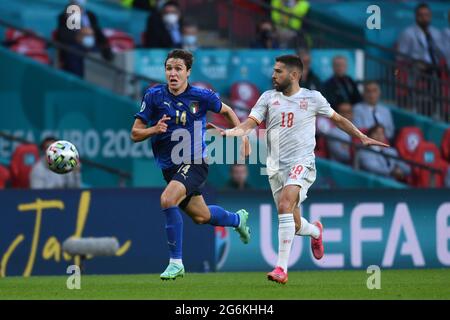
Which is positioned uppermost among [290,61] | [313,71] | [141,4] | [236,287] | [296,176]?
[141,4]

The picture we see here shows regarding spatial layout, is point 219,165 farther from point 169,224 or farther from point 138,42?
point 169,224

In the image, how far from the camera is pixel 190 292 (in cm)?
1203

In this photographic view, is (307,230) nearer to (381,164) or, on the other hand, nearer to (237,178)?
(237,178)

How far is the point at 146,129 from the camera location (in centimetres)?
1259

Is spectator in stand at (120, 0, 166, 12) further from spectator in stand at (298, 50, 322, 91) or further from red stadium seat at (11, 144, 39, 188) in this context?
red stadium seat at (11, 144, 39, 188)

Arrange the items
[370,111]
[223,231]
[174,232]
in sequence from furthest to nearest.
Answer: [370,111]
[223,231]
[174,232]

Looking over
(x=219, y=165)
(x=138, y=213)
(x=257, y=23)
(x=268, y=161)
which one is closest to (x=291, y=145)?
(x=268, y=161)

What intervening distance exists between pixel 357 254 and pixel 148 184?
11.2 ft

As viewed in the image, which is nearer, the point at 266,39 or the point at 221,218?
the point at 221,218

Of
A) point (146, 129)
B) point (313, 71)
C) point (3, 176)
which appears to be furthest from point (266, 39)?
point (146, 129)

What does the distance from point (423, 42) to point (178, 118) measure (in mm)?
9658

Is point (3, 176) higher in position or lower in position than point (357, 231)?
higher

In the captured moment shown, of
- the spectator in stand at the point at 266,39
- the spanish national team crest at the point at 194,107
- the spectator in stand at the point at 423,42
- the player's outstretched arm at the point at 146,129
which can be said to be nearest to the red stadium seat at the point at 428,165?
the spectator in stand at the point at 423,42

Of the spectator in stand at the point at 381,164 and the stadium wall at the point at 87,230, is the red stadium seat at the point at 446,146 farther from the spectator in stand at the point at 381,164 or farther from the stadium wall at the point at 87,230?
the stadium wall at the point at 87,230
